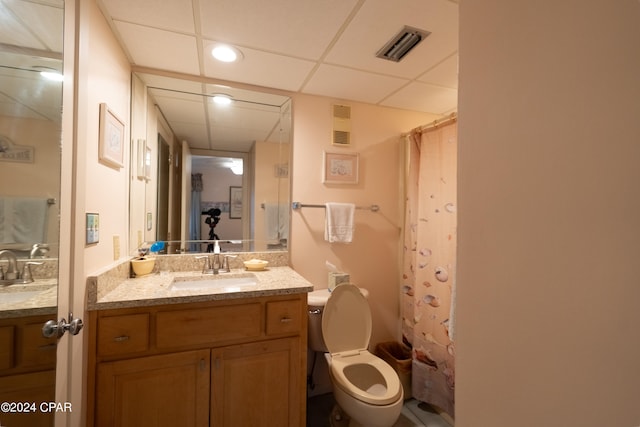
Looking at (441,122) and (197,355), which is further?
(441,122)

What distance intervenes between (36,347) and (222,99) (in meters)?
1.66

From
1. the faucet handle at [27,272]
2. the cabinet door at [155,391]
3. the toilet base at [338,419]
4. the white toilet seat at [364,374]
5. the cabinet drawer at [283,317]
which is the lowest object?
the toilet base at [338,419]

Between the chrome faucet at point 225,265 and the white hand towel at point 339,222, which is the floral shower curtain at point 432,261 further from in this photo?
the chrome faucet at point 225,265

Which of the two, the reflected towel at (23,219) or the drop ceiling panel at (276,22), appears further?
the drop ceiling panel at (276,22)

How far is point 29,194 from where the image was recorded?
768mm

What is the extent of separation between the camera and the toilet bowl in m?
1.33

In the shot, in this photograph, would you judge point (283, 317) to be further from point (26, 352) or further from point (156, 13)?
point (156, 13)

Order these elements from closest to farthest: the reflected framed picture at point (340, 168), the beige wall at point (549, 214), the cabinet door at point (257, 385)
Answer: the beige wall at point (549, 214) → the cabinet door at point (257, 385) → the reflected framed picture at point (340, 168)

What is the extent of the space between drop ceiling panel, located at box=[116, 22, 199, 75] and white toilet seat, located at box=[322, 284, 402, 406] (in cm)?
169

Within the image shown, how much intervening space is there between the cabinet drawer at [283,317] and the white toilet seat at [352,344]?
318 mm

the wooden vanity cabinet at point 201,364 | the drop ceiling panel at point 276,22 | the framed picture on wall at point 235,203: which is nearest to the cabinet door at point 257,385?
the wooden vanity cabinet at point 201,364

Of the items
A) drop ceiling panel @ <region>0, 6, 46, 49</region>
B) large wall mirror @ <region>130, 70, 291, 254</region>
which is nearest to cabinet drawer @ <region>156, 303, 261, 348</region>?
large wall mirror @ <region>130, 70, 291, 254</region>

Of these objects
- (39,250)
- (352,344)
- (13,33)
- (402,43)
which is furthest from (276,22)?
(352,344)

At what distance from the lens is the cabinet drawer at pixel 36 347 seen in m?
0.76
